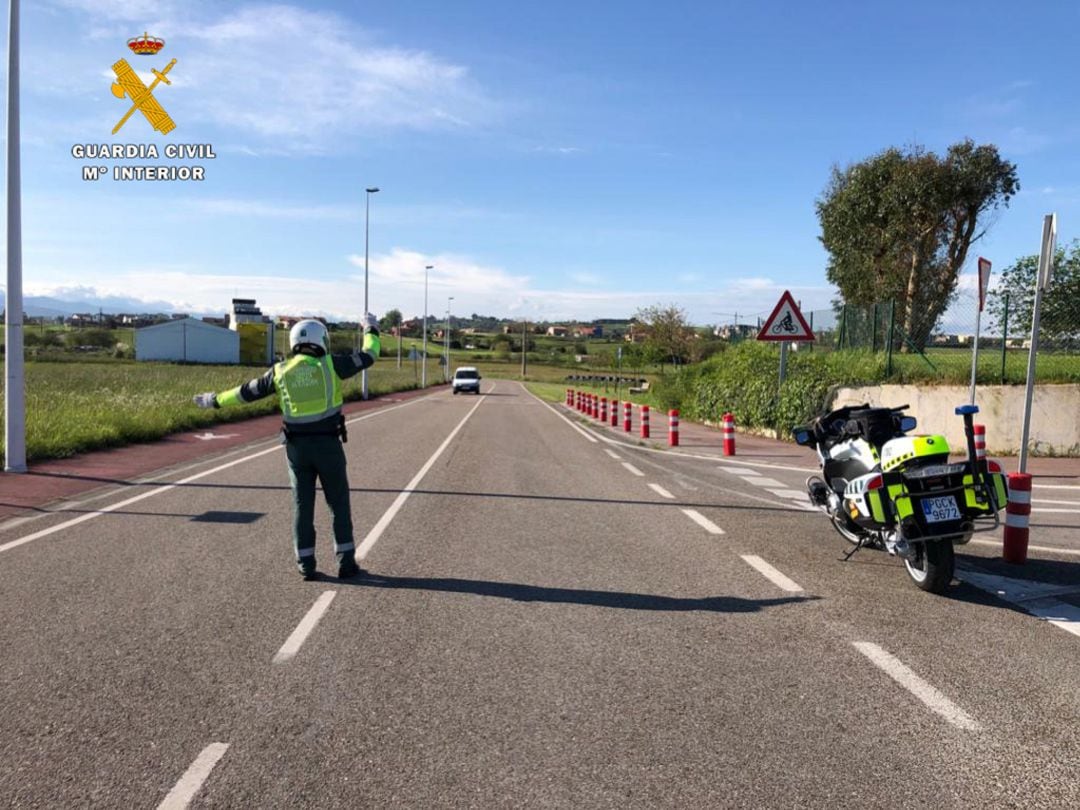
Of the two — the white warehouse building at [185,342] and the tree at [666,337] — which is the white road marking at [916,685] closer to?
the tree at [666,337]

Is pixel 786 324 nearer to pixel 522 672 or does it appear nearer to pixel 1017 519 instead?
pixel 1017 519

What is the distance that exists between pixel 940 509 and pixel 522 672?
3.34 meters

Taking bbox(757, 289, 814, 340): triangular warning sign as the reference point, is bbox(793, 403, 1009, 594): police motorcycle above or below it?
below

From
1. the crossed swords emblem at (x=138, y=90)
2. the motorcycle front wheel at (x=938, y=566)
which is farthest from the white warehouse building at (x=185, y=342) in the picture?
the motorcycle front wheel at (x=938, y=566)

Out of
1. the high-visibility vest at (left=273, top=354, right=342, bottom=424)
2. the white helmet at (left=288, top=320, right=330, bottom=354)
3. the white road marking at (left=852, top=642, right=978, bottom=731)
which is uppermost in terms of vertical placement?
the white helmet at (left=288, top=320, right=330, bottom=354)

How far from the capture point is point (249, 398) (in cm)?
664

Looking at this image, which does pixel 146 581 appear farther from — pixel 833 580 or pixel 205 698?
pixel 833 580

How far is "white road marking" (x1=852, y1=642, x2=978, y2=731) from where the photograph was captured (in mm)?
4020

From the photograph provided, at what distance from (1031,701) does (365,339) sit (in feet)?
17.2

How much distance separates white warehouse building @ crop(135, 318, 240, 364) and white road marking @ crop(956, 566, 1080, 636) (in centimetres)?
8906

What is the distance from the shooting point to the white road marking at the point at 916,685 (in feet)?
13.2

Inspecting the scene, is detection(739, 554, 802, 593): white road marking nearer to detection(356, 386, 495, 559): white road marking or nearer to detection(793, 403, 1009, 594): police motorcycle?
detection(793, 403, 1009, 594): police motorcycle

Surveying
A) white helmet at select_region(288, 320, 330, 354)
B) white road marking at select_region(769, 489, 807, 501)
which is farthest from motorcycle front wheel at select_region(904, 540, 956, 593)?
white road marking at select_region(769, 489, 807, 501)

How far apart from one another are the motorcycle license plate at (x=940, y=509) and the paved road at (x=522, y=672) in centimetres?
61
